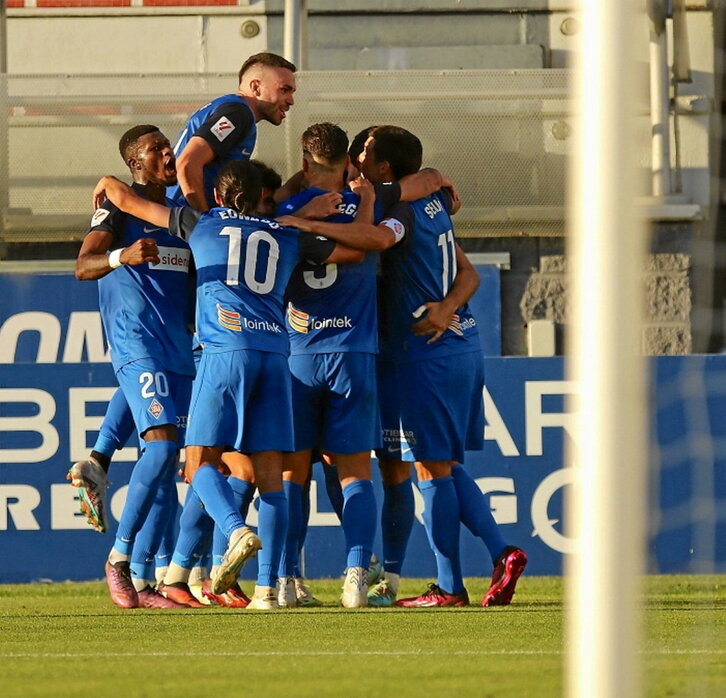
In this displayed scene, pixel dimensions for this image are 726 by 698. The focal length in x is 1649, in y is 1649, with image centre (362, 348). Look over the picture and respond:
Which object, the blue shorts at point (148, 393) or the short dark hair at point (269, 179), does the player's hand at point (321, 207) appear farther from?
the blue shorts at point (148, 393)

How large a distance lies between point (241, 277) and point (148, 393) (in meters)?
0.65

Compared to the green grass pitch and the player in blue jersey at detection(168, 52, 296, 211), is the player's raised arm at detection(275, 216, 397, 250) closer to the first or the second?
the player in blue jersey at detection(168, 52, 296, 211)

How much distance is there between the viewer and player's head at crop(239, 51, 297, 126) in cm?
639

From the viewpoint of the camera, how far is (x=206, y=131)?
6.14m

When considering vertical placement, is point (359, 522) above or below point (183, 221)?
below

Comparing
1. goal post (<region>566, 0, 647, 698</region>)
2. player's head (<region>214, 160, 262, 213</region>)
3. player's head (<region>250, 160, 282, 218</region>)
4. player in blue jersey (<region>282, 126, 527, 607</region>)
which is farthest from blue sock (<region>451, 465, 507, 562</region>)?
goal post (<region>566, 0, 647, 698</region>)

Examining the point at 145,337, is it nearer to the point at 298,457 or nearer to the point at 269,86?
the point at 298,457

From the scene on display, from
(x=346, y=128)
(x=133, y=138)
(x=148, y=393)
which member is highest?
(x=346, y=128)

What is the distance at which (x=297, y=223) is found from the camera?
19.0ft

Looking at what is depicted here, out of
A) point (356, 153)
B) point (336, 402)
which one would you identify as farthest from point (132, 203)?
point (336, 402)

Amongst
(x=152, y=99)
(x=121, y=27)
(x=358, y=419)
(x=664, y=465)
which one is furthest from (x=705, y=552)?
(x=121, y=27)

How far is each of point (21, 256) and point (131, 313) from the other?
12.3ft

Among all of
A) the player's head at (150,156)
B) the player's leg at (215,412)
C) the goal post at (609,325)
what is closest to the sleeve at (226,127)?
the player's head at (150,156)

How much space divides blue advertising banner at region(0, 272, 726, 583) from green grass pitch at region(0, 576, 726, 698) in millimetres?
1608
